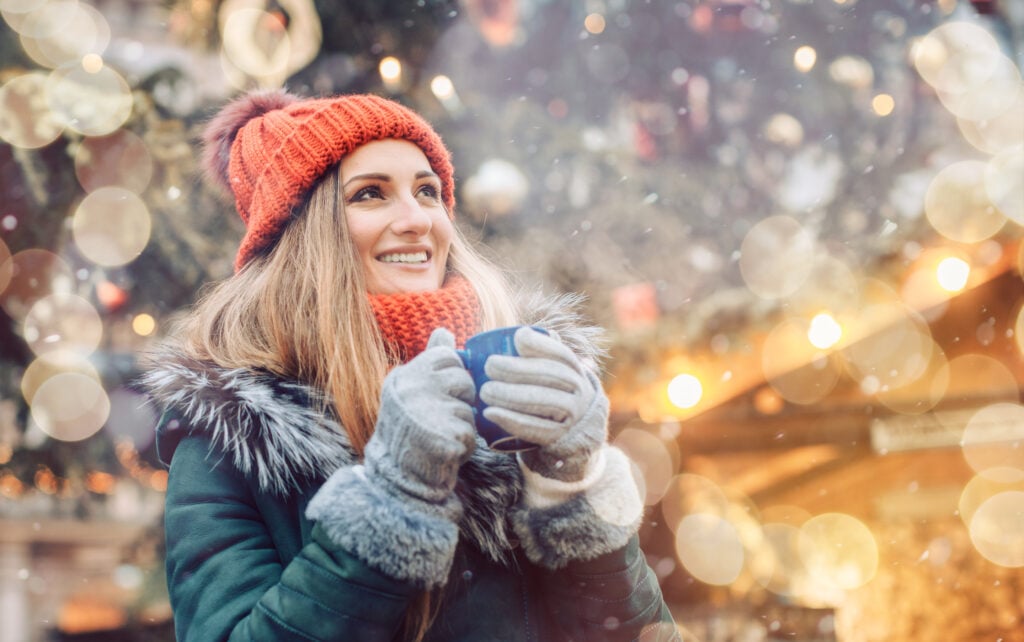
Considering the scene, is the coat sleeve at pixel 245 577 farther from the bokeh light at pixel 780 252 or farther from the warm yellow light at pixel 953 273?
the warm yellow light at pixel 953 273

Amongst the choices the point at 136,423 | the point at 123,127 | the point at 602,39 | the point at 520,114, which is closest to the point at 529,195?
the point at 520,114

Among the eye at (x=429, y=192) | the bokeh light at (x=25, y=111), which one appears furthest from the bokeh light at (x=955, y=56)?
the bokeh light at (x=25, y=111)

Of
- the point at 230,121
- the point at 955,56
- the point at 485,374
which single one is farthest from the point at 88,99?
the point at 955,56

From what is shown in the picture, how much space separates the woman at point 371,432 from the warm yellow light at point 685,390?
3.06 m

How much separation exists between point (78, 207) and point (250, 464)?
260 centimetres

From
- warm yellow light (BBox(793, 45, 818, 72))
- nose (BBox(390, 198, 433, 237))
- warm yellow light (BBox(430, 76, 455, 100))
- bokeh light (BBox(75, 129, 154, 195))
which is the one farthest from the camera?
warm yellow light (BBox(793, 45, 818, 72))

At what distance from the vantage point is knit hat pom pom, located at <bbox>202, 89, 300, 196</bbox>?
72.8 inches

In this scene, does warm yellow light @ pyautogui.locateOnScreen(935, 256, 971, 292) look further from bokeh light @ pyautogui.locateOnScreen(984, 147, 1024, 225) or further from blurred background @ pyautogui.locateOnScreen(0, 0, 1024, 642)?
bokeh light @ pyautogui.locateOnScreen(984, 147, 1024, 225)

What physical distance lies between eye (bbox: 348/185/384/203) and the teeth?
0.44ft

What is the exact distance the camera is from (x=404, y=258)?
161 centimetres

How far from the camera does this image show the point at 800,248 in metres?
4.25

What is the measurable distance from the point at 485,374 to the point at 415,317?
0.39 meters

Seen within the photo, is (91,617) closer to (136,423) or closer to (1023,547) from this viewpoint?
(136,423)

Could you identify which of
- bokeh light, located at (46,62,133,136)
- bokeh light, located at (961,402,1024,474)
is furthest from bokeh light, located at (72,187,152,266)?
bokeh light, located at (961,402,1024,474)
